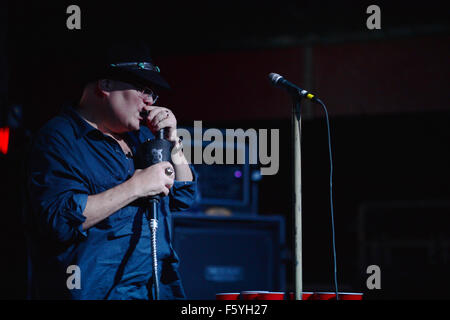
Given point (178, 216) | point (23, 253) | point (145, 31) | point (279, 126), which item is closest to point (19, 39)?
point (145, 31)

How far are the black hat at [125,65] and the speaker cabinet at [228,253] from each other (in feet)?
5.05

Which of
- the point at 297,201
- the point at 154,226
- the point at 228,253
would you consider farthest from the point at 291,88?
the point at 228,253

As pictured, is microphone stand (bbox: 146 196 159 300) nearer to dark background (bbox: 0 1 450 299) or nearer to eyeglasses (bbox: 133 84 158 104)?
eyeglasses (bbox: 133 84 158 104)

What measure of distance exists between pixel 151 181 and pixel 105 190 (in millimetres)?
155

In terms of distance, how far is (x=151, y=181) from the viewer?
1.78m

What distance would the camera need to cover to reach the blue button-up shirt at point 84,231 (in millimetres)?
1714

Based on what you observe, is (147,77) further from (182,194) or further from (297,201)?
(297,201)

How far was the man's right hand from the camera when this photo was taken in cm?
176

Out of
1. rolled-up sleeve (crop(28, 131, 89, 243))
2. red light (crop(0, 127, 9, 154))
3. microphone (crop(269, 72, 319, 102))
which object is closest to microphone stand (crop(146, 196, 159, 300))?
rolled-up sleeve (crop(28, 131, 89, 243))

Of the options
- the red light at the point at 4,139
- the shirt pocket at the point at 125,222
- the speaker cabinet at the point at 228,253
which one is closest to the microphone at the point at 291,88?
the shirt pocket at the point at 125,222

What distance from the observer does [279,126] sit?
600 cm

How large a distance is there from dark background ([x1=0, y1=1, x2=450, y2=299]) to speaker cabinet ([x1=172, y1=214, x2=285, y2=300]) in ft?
5.25

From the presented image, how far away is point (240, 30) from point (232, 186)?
233cm

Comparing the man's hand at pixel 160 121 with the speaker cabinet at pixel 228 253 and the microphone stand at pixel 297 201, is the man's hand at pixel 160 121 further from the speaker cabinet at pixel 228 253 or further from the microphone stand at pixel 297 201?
the speaker cabinet at pixel 228 253
